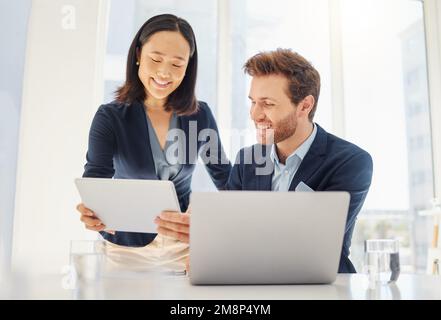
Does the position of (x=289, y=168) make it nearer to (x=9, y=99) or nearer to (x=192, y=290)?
(x=192, y=290)

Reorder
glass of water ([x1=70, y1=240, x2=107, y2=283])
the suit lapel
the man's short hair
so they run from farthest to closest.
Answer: the man's short hair
the suit lapel
glass of water ([x1=70, y1=240, x2=107, y2=283])

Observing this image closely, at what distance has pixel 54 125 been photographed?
9.31 ft

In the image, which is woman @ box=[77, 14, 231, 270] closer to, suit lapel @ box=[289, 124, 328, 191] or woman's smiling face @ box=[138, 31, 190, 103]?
woman's smiling face @ box=[138, 31, 190, 103]

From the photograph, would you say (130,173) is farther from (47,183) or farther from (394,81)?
(394,81)

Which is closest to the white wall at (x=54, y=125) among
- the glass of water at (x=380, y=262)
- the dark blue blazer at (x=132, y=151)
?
the dark blue blazer at (x=132, y=151)

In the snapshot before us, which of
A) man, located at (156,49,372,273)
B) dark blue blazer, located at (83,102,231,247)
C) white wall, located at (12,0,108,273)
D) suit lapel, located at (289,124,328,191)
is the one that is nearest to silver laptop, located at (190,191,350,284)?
man, located at (156,49,372,273)

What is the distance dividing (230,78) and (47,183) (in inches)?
54.4

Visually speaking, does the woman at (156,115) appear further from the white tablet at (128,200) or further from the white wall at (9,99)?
the white tablet at (128,200)

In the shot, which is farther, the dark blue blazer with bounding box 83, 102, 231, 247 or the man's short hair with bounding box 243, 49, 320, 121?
the man's short hair with bounding box 243, 49, 320, 121

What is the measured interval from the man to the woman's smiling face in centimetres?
46

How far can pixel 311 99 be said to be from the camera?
277 cm

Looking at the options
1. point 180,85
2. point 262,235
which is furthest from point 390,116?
point 262,235

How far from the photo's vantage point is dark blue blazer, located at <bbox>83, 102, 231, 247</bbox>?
8.43 ft

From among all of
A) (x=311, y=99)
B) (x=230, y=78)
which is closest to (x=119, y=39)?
(x=230, y=78)
